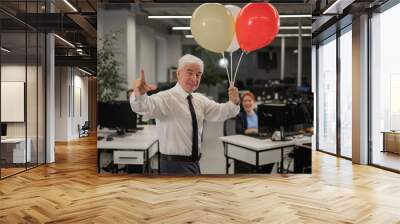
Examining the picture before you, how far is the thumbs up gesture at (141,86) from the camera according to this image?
521cm

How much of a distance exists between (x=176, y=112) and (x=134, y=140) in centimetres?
75

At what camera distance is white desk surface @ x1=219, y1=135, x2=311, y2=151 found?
5266 mm

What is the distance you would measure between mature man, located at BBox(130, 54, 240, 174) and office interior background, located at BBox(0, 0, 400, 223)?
220 mm

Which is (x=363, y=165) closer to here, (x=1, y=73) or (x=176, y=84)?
(x=176, y=84)

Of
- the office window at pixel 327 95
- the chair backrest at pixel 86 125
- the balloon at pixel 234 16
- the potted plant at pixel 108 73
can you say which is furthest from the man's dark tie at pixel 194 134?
the office window at pixel 327 95

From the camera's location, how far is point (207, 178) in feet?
18.1

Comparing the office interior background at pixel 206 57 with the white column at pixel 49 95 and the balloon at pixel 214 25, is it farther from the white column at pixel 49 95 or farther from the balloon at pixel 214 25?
the white column at pixel 49 95

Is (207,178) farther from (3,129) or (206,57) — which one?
(3,129)

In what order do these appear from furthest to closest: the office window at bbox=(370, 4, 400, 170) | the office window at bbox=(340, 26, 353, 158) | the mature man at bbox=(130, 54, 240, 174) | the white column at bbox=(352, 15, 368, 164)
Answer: the office window at bbox=(340, 26, 353, 158) → the white column at bbox=(352, 15, 368, 164) → the office window at bbox=(370, 4, 400, 170) → the mature man at bbox=(130, 54, 240, 174)

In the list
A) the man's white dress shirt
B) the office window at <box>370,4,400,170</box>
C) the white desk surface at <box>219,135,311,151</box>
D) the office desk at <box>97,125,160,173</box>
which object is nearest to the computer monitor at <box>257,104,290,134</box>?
the white desk surface at <box>219,135,311,151</box>

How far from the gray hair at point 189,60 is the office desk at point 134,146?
1.01 m

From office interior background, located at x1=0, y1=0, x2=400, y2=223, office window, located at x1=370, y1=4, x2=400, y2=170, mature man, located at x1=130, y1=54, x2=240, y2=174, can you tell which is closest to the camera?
office interior background, located at x1=0, y1=0, x2=400, y2=223

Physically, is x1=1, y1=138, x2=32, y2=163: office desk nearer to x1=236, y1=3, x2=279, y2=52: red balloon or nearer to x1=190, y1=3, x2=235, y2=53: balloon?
x1=190, y1=3, x2=235, y2=53: balloon

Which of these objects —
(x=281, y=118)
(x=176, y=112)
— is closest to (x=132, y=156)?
(x=176, y=112)
